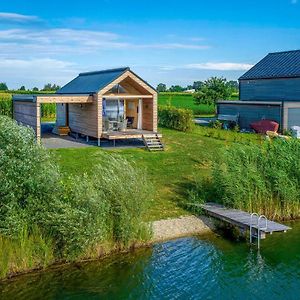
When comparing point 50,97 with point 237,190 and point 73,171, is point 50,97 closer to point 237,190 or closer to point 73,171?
point 73,171

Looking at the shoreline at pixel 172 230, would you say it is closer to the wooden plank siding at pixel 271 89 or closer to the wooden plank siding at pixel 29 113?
the wooden plank siding at pixel 29 113

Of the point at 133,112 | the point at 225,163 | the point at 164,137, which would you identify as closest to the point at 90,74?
the point at 133,112

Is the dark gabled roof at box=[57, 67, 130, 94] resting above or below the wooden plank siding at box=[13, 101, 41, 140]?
above

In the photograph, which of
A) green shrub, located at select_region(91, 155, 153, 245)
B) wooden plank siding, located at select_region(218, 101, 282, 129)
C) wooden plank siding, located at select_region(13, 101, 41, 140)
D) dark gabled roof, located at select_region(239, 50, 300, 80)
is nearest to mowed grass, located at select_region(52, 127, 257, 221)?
green shrub, located at select_region(91, 155, 153, 245)

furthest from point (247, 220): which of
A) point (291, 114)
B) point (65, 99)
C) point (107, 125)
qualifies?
point (291, 114)

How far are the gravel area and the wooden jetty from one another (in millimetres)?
546

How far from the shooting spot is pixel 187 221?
65.4 ft

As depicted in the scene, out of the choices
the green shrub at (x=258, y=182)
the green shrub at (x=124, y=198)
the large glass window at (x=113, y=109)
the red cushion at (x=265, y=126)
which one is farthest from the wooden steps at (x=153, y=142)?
the red cushion at (x=265, y=126)

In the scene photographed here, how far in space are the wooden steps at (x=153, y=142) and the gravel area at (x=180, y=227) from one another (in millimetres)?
9059

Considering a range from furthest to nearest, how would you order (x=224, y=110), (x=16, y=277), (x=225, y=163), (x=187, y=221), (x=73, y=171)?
(x=224, y=110) < (x=73, y=171) < (x=225, y=163) < (x=187, y=221) < (x=16, y=277)

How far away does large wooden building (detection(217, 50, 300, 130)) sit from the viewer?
128 feet

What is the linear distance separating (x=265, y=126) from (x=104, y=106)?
14.1 metres

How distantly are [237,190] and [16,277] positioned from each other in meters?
9.72

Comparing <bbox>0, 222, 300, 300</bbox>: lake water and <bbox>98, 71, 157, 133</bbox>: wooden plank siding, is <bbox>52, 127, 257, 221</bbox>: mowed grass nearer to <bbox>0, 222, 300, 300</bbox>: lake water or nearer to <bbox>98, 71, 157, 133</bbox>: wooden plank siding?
<bbox>98, 71, 157, 133</bbox>: wooden plank siding
